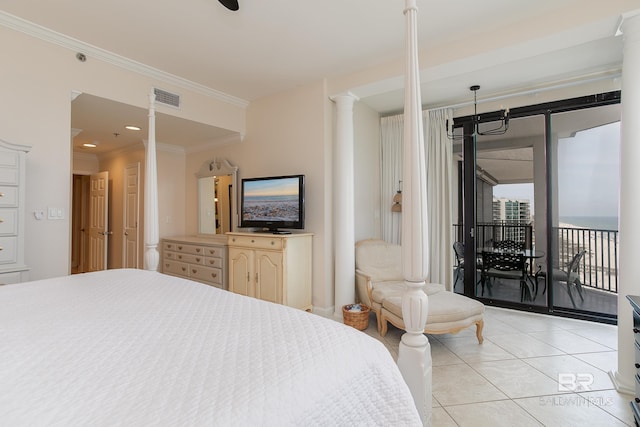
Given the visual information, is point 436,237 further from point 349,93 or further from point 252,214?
point 252,214

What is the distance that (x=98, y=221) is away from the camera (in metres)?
5.20

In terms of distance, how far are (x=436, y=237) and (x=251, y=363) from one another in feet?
11.5

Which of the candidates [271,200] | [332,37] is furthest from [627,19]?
[271,200]

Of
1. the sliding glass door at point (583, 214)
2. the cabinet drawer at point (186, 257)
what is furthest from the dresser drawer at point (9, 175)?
the sliding glass door at point (583, 214)

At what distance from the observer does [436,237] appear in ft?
12.6

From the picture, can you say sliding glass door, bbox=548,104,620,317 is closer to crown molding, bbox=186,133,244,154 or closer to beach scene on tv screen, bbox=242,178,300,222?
beach scene on tv screen, bbox=242,178,300,222

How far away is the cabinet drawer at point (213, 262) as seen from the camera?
3.68 metres

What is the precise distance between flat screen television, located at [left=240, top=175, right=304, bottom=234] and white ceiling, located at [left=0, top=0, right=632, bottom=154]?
1.16 metres

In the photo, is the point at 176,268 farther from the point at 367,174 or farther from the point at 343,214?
the point at 367,174

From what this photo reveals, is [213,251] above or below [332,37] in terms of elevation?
below

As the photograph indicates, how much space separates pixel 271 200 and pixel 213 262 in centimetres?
107

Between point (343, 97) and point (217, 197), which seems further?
point (217, 197)

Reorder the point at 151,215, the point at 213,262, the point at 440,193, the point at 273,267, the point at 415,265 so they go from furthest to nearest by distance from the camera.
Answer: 1. the point at 440,193
2. the point at 213,262
3. the point at 273,267
4. the point at 151,215
5. the point at 415,265

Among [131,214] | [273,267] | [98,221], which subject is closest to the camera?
[273,267]
